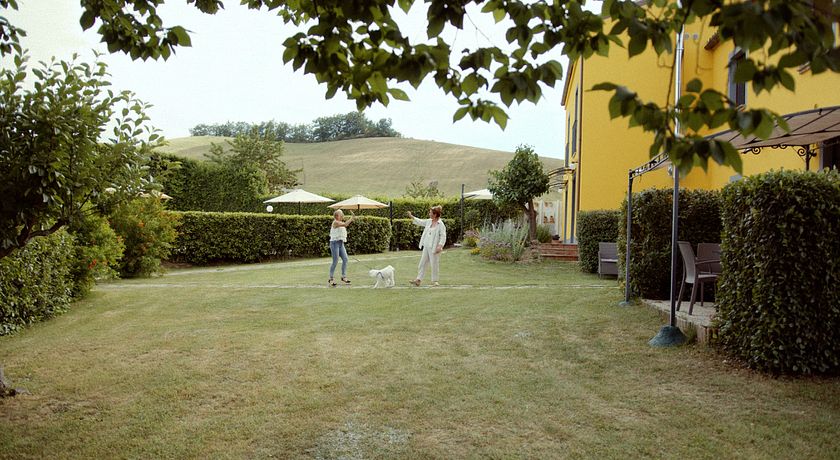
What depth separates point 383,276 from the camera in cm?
1079

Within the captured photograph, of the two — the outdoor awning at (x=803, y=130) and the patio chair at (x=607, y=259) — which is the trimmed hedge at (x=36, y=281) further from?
the patio chair at (x=607, y=259)

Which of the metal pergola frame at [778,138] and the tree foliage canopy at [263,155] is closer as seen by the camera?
the metal pergola frame at [778,138]

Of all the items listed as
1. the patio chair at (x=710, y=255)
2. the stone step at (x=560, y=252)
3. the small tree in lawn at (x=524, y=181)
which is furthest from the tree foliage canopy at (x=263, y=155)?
the patio chair at (x=710, y=255)

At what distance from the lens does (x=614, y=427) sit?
12.5 ft

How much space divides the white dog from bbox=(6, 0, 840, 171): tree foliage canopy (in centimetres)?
778

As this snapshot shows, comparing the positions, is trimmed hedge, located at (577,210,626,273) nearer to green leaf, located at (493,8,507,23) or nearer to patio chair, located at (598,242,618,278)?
patio chair, located at (598,242,618,278)

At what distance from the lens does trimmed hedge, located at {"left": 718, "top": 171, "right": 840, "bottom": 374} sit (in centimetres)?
464

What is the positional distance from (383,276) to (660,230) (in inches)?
197

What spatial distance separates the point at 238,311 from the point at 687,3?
742 centimetres

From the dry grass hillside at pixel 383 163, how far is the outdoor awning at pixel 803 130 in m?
46.0

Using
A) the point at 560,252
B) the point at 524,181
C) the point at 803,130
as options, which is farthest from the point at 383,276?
A: the point at 524,181

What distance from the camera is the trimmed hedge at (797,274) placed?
4641 millimetres

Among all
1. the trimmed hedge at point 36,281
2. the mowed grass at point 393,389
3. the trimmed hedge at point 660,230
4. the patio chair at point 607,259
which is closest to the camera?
the mowed grass at point 393,389

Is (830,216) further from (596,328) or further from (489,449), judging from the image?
(489,449)
